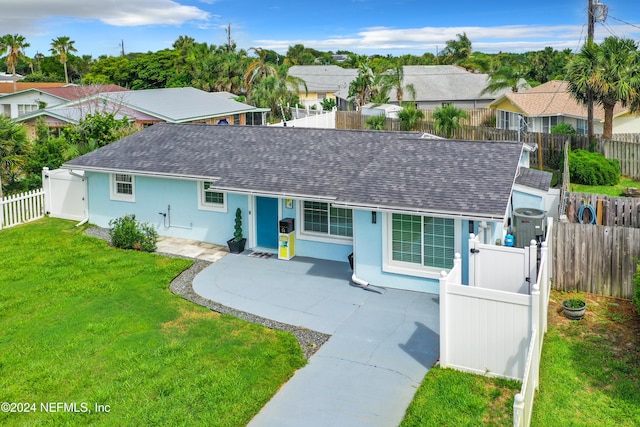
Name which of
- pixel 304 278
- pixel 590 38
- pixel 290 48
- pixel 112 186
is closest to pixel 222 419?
pixel 304 278

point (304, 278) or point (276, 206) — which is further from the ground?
point (276, 206)

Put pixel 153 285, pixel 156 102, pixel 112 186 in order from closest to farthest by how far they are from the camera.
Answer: pixel 153 285, pixel 112 186, pixel 156 102

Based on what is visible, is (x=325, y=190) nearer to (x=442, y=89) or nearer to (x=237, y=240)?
(x=237, y=240)

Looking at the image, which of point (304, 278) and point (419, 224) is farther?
point (304, 278)

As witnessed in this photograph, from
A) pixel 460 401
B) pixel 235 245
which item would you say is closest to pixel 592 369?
pixel 460 401

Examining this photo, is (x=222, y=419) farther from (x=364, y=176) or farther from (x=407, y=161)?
(x=407, y=161)

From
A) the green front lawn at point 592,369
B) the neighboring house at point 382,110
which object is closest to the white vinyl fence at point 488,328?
the green front lawn at point 592,369
